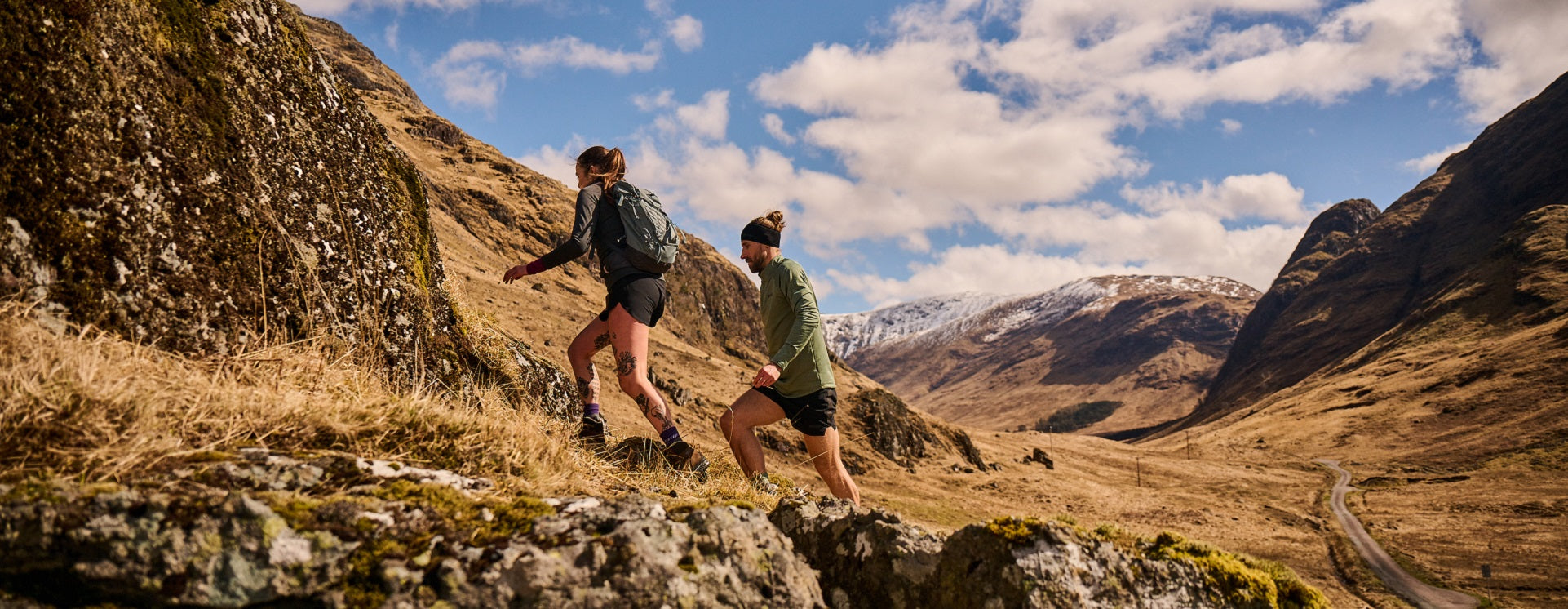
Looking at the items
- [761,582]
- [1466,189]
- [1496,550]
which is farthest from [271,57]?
[1466,189]

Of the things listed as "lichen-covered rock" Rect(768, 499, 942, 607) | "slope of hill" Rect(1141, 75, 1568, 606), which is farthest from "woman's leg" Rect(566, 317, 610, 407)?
"slope of hill" Rect(1141, 75, 1568, 606)

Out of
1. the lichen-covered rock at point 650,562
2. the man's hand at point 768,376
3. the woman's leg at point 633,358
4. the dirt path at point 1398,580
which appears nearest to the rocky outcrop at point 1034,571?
the lichen-covered rock at point 650,562

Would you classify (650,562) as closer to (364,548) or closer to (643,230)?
(364,548)

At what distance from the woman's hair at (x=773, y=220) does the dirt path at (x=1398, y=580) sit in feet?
136

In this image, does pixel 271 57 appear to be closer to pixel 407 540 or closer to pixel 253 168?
pixel 253 168

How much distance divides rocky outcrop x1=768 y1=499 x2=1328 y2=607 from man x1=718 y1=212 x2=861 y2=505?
196 centimetres

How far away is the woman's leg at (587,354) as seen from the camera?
6.21 metres

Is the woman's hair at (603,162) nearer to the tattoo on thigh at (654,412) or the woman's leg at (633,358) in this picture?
the woman's leg at (633,358)

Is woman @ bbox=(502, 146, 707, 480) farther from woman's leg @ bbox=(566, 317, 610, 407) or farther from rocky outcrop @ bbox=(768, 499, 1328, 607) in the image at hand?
rocky outcrop @ bbox=(768, 499, 1328, 607)

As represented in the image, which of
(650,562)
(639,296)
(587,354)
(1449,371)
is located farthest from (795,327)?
(1449,371)

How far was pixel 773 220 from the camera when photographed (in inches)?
240

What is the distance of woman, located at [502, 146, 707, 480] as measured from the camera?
558cm

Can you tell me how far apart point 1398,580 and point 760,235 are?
46.4m

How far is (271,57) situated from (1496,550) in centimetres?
6044
